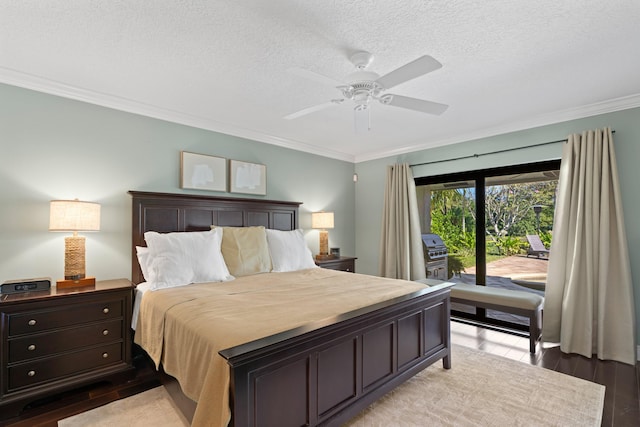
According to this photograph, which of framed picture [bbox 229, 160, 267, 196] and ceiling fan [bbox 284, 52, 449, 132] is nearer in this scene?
ceiling fan [bbox 284, 52, 449, 132]

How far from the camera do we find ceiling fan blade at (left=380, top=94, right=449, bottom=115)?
2.23 m

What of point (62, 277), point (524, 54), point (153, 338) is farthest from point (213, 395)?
point (524, 54)

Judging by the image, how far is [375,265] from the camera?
530 centimetres

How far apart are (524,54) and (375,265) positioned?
12.3 ft

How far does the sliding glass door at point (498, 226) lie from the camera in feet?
12.4

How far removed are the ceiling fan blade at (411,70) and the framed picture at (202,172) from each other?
93.6 inches

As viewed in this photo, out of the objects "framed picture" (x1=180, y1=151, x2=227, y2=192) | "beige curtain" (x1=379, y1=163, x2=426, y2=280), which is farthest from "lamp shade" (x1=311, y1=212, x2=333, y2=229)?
"framed picture" (x1=180, y1=151, x2=227, y2=192)

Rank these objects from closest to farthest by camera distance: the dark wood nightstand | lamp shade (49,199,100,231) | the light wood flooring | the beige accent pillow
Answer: the light wood flooring < lamp shade (49,199,100,231) < the beige accent pillow < the dark wood nightstand

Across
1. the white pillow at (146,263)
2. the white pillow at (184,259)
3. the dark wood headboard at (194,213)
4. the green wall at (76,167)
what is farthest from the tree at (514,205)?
the white pillow at (146,263)

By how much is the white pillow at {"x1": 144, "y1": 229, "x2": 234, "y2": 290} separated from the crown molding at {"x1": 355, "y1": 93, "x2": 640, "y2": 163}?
340cm

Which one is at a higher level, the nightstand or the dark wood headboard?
the dark wood headboard

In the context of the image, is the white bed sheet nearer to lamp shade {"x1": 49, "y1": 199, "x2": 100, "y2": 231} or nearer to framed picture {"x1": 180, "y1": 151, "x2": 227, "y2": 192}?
lamp shade {"x1": 49, "y1": 199, "x2": 100, "y2": 231}

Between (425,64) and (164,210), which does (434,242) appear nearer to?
(425,64)

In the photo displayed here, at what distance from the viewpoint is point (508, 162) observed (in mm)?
3885
